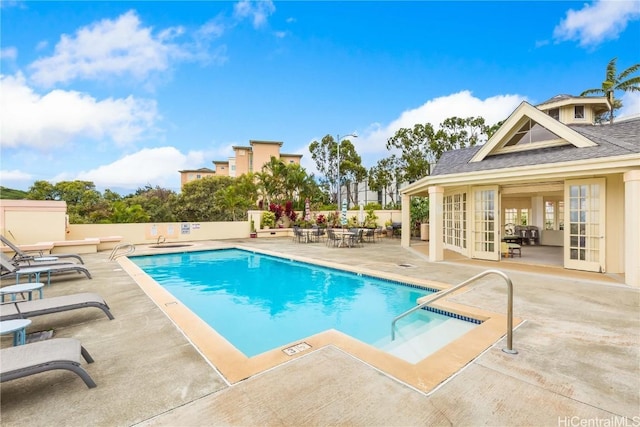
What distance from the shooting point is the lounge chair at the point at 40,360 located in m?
2.76

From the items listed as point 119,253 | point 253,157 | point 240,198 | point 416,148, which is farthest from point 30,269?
point 253,157

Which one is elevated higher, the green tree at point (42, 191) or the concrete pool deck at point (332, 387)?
the green tree at point (42, 191)

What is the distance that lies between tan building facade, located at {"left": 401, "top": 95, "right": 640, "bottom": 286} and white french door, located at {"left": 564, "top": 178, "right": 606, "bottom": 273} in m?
0.02

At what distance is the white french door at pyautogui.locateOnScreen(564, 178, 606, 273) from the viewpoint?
8.76m

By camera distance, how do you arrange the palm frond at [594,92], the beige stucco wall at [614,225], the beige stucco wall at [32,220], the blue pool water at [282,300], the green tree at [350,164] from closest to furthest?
the blue pool water at [282,300] → the beige stucco wall at [614,225] → the beige stucco wall at [32,220] → the palm frond at [594,92] → the green tree at [350,164]

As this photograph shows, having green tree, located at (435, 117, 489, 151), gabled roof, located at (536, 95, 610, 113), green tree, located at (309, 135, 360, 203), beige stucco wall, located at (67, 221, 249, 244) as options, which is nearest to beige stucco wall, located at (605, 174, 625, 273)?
gabled roof, located at (536, 95, 610, 113)

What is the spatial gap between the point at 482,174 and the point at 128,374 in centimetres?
1060

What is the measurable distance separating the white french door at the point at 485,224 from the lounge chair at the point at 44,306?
11.8 meters

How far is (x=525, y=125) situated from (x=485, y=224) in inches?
152

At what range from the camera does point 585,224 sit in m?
9.02

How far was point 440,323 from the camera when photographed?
5922 millimetres

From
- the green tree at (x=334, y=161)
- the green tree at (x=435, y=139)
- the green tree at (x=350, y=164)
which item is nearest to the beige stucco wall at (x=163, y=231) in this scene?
the green tree at (x=350, y=164)

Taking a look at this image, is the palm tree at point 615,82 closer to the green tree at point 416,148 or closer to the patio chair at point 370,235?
the green tree at point 416,148

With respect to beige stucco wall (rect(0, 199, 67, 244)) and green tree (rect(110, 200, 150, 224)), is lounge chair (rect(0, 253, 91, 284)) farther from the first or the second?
green tree (rect(110, 200, 150, 224))
